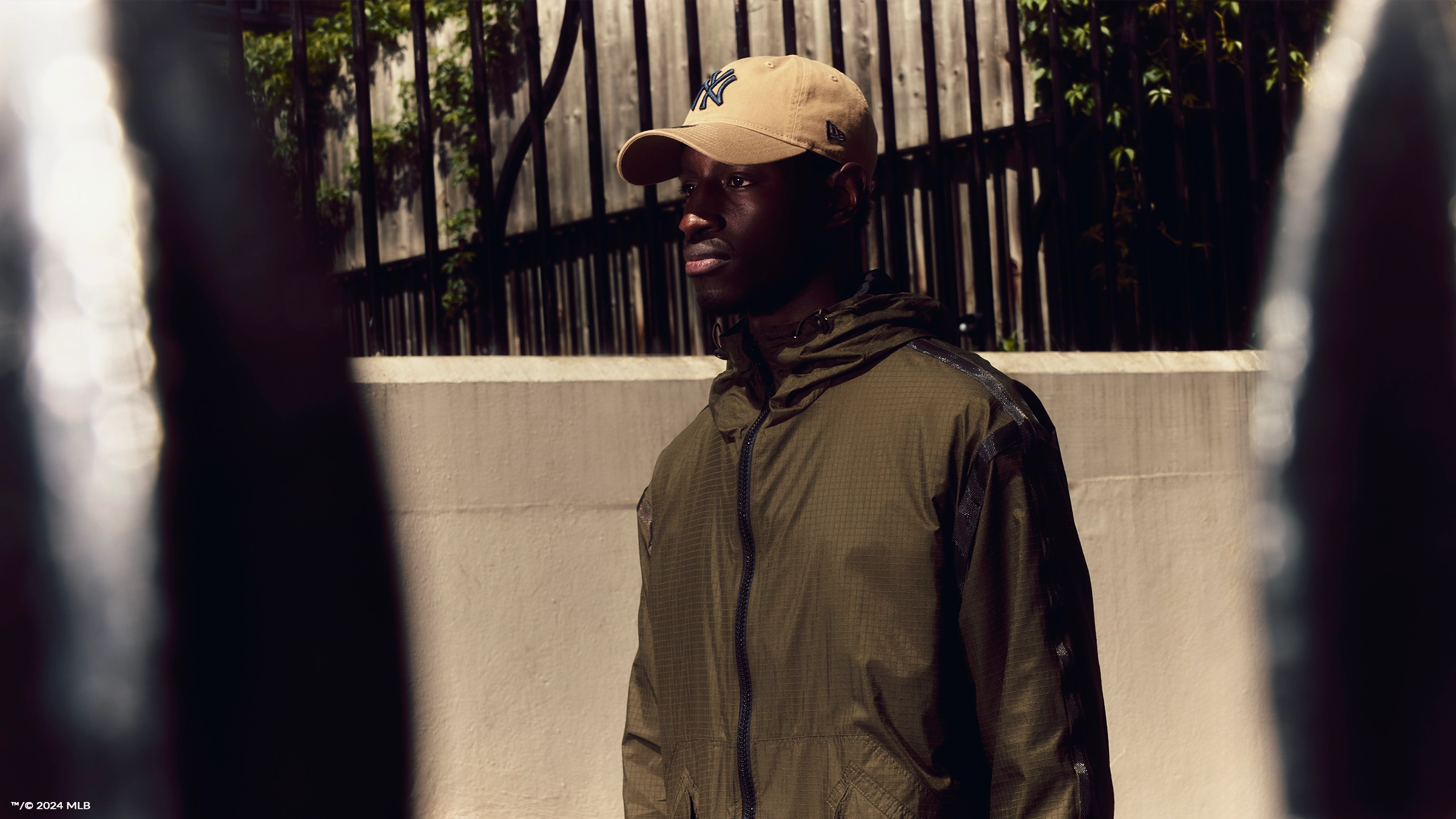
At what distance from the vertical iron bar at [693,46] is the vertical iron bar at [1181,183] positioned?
1839 millimetres

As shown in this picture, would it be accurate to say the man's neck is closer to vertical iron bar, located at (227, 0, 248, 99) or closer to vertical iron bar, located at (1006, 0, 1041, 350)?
vertical iron bar, located at (227, 0, 248, 99)

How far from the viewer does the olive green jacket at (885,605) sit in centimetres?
169

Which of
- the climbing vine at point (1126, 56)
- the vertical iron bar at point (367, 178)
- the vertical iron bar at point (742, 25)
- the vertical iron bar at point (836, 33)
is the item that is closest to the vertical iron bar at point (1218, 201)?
the climbing vine at point (1126, 56)

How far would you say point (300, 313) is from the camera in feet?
11.2

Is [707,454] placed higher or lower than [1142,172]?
lower

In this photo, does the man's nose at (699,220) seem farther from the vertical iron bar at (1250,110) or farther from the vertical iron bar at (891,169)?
the vertical iron bar at (1250,110)

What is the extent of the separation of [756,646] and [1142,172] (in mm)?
3363

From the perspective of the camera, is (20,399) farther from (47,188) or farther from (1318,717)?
(1318,717)

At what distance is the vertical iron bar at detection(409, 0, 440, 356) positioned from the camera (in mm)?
3521

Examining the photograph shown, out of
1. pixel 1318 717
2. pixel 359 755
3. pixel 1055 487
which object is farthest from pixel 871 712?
pixel 1318 717

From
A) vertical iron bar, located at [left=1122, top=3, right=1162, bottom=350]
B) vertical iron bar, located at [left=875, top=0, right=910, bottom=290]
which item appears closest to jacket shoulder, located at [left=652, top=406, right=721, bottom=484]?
vertical iron bar, located at [left=875, top=0, right=910, bottom=290]

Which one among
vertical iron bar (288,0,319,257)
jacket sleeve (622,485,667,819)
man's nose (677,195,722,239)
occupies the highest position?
vertical iron bar (288,0,319,257)

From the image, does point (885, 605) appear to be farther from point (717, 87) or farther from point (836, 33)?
point (836, 33)

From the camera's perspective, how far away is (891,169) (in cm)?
414
